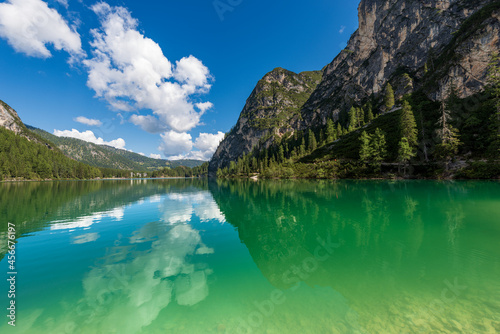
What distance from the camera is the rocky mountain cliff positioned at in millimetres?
72812

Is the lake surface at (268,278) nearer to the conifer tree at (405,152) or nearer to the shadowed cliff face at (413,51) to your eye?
the conifer tree at (405,152)

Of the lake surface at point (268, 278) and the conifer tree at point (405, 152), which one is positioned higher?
the conifer tree at point (405, 152)

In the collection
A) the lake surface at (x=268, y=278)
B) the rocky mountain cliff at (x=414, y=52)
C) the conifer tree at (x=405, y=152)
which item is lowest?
the lake surface at (x=268, y=278)

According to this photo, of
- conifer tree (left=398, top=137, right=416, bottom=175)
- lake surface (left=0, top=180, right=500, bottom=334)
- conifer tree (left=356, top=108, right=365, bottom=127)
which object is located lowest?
lake surface (left=0, top=180, right=500, bottom=334)

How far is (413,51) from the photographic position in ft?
405

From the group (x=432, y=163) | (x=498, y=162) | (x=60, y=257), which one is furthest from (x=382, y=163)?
(x=60, y=257)

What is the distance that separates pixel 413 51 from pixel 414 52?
1.30m

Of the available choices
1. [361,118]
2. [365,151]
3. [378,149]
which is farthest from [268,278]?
[361,118]

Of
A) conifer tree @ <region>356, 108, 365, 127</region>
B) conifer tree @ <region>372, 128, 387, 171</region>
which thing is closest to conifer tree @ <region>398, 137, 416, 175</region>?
conifer tree @ <region>372, 128, 387, 171</region>

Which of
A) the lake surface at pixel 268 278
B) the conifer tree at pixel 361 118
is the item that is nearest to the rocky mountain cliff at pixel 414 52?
the conifer tree at pixel 361 118

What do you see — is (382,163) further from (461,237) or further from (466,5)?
(466,5)

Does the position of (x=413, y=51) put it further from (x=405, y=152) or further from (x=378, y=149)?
(x=405, y=152)

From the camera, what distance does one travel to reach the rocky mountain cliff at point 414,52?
72.8 meters

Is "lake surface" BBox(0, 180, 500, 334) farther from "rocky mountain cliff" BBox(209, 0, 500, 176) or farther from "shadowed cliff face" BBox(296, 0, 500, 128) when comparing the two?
"shadowed cliff face" BBox(296, 0, 500, 128)
